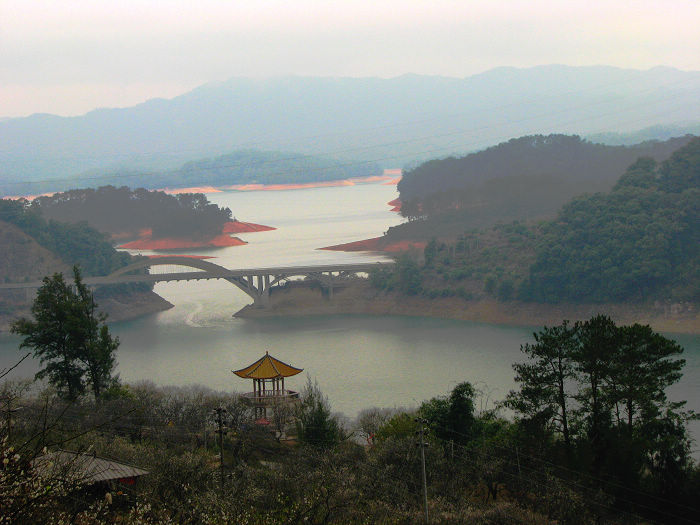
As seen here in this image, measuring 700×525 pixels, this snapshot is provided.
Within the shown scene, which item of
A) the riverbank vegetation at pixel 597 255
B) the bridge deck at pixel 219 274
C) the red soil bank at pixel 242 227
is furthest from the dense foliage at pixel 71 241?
the red soil bank at pixel 242 227

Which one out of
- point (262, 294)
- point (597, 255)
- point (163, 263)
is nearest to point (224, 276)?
point (262, 294)

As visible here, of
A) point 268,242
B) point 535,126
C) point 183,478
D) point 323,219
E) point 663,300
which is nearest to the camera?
point 183,478

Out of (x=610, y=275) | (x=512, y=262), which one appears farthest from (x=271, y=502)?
(x=512, y=262)

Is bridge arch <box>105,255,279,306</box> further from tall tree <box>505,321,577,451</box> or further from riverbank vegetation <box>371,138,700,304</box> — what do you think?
tall tree <box>505,321,577,451</box>

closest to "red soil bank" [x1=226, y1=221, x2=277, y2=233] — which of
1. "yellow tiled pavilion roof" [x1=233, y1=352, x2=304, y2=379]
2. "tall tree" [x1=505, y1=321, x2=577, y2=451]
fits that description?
"yellow tiled pavilion roof" [x1=233, y1=352, x2=304, y2=379]

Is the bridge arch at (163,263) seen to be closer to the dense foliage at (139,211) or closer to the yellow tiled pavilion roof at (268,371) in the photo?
the dense foliage at (139,211)

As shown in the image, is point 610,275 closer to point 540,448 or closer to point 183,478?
point 540,448
